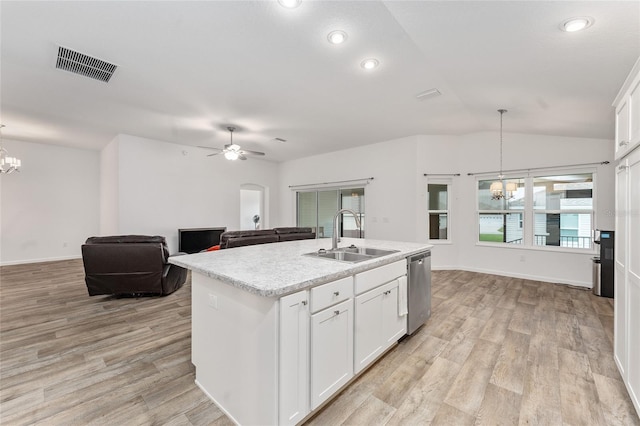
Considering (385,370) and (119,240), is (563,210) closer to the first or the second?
(385,370)

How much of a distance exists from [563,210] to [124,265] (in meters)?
7.18

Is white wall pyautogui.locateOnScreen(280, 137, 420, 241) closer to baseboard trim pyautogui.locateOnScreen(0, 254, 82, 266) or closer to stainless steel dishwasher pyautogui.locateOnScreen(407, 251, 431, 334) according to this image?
stainless steel dishwasher pyautogui.locateOnScreen(407, 251, 431, 334)

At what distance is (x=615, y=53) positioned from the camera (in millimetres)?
2170

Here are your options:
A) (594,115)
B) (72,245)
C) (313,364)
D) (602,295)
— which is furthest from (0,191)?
(602,295)

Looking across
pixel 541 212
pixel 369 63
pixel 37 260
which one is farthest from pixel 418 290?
pixel 37 260

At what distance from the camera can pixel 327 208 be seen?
765 centimetres

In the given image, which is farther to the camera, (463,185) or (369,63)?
(463,185)

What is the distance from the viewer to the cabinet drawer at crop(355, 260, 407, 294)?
199 cm

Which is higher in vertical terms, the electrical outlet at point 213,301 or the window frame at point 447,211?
the window frame at point 447,211

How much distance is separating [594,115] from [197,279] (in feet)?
16.4

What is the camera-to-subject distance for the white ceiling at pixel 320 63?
2.07 metres

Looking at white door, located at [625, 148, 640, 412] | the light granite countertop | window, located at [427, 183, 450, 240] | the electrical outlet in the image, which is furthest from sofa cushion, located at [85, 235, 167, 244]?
window, located at [427, 183, 450, 240]

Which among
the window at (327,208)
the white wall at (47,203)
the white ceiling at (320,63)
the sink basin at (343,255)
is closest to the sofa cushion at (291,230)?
the window at (327,208)

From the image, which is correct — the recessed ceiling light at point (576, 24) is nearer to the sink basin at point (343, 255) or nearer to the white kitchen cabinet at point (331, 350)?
the sink basin at point (343, 255)
